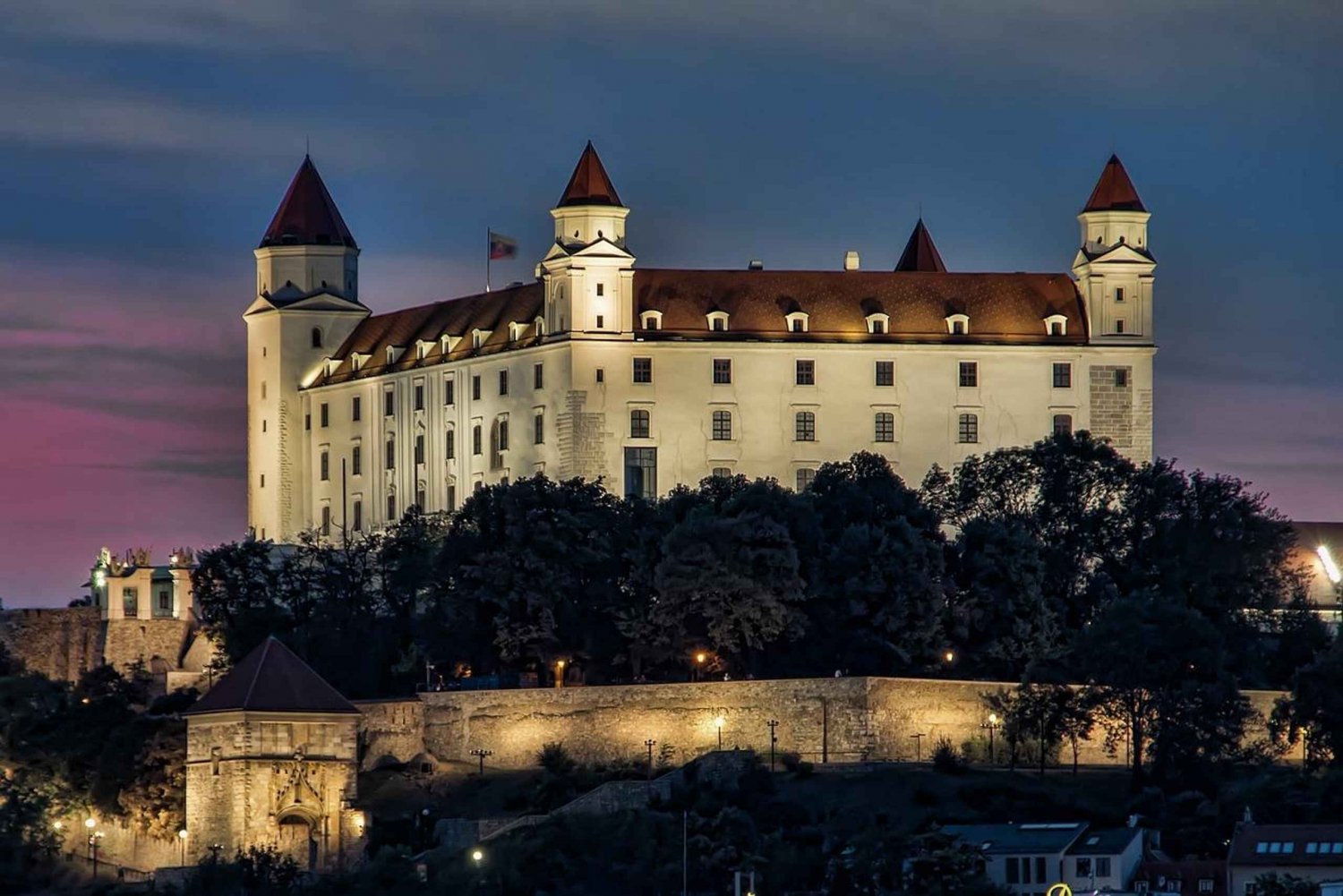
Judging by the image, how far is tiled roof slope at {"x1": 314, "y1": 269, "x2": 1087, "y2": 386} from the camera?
127 meters

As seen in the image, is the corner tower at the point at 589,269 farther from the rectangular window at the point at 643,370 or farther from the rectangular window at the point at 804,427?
the rectangular window at the point at 804,427

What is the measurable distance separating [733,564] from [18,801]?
18.3m

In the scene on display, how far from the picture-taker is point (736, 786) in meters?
99.4

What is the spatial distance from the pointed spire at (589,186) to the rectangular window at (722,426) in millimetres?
6910

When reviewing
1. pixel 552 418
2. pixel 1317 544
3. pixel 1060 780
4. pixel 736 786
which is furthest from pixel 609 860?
pixel 1317 544

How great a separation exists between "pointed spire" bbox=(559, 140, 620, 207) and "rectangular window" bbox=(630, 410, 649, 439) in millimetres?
6326

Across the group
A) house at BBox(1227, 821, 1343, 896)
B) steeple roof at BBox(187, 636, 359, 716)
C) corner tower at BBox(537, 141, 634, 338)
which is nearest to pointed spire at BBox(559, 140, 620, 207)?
corner tower at BBox(537, 141, 634, 338)

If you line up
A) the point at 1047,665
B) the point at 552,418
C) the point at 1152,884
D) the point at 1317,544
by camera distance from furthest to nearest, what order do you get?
the point at 1317,544
the point at 552,418
the point at 1047,665
the point at 1152,884

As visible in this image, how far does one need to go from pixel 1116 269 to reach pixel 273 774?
37835mm

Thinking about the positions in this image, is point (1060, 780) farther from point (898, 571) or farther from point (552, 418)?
point (552, 418)

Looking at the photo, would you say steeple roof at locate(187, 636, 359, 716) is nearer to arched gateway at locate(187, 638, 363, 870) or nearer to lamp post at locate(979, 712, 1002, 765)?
arched gateway at locate(187, 638, 363, 870)

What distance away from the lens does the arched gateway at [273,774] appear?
9962 centimetres

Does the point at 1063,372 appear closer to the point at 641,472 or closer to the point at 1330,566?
the point at 1330,566

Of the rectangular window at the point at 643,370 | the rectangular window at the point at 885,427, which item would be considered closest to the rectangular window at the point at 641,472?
the rectangular window at the point at 643,370
